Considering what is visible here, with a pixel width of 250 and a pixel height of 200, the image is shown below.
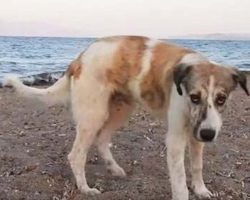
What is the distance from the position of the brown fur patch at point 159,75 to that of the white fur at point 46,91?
0.88 m

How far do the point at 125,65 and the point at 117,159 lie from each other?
1345 millimetres

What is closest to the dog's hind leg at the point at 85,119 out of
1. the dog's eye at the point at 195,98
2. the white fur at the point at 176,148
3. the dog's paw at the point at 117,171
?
the dog's paw at the point at 117,171

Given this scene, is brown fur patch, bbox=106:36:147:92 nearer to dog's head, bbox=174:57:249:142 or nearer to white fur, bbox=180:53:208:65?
white fur, bbox=180:53:208:65

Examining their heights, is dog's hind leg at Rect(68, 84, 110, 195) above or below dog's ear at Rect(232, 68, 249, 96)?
below

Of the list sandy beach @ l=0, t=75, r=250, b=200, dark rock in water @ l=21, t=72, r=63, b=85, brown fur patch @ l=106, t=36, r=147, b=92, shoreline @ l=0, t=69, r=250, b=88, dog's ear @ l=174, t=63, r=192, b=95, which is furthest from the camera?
dark rock in water @ l=21, t=72, r=63, b=85

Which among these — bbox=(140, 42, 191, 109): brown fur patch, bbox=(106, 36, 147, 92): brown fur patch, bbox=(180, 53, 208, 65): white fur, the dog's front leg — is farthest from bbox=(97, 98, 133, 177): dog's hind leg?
bbox=(180, 53, 208, 65): white fur

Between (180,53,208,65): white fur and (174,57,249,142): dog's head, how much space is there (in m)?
0.11

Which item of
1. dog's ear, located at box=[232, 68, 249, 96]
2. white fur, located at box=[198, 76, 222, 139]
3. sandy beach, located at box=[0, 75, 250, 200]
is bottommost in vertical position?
sandy beach, located at box=[0, 75, 250, 200]

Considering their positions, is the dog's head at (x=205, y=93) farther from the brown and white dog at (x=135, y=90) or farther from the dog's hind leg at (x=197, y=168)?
the dog's hind leg at (x=197, y=168)

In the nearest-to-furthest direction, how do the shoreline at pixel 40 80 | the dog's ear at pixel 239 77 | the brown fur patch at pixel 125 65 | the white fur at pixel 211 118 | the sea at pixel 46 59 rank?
the white fur at pixel 211 118 < the dog's ear at pixel 239 77 < the brown fur patch at pixel 125 65 < the shoreline at pixel 40 80 < the sea at pixel 46 59

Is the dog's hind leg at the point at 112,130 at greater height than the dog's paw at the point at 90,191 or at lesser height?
greater

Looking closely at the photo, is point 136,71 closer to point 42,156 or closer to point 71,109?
point 71,109

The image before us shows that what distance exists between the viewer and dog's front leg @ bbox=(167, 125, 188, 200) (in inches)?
195

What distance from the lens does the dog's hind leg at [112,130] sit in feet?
19.2
